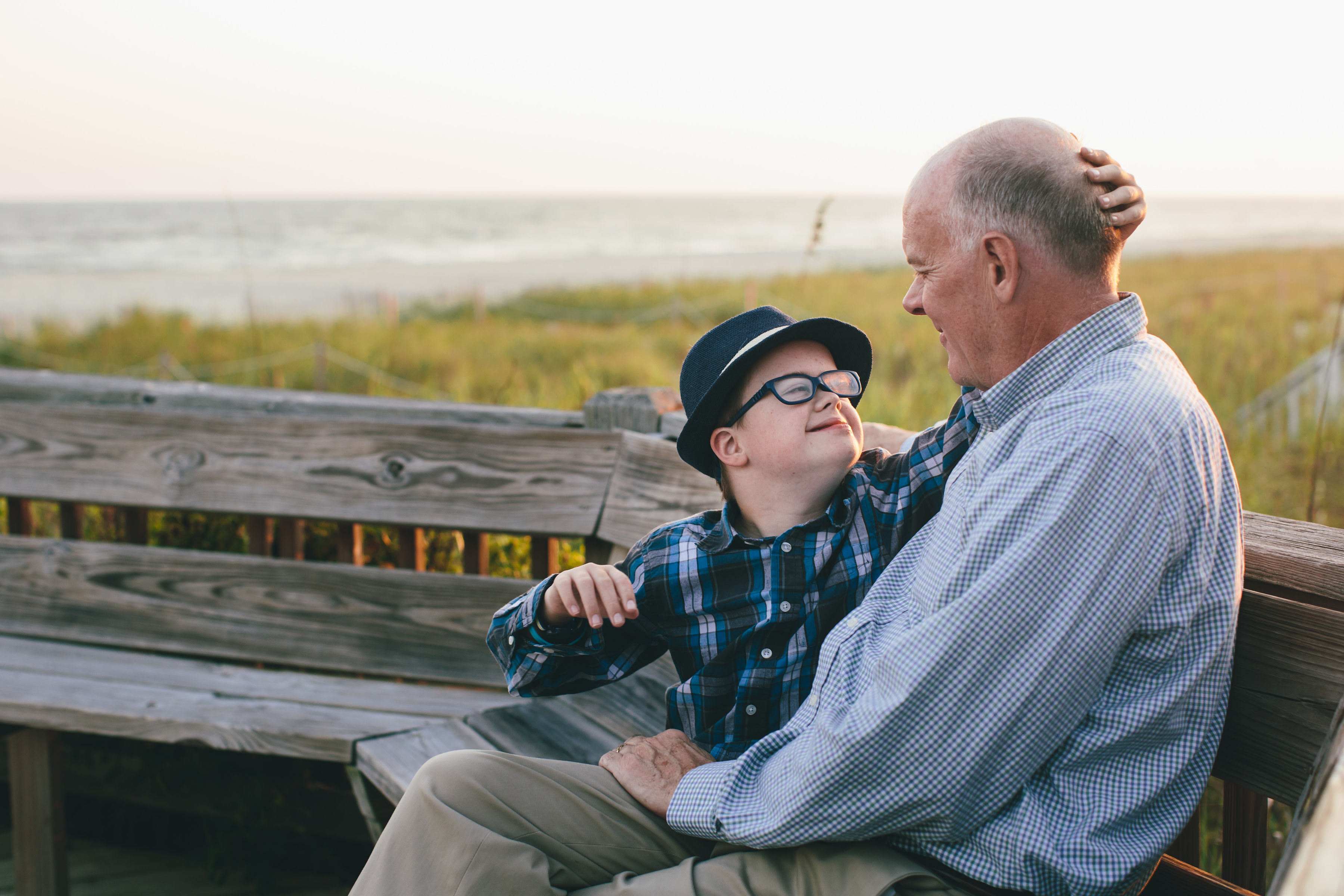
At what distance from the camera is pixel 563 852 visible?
5.84ft

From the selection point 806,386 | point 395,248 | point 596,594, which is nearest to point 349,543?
point 596,594

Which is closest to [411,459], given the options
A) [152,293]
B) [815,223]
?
[815,223]

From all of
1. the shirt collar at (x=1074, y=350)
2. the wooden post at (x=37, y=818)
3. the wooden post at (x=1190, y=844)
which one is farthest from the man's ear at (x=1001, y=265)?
the wooden post at (x=37, y=818)

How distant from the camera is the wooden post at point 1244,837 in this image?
1725 mm

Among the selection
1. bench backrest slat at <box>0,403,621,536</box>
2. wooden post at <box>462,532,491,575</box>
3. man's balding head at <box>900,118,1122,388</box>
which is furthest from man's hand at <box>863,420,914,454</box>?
wooden post at <box>462,532,491,575</box>

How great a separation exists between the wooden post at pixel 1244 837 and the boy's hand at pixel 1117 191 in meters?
0.98

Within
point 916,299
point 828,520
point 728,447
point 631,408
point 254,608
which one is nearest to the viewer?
point 916,299

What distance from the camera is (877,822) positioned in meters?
1.46

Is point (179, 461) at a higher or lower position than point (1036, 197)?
lower

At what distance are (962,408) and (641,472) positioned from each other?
112 cm

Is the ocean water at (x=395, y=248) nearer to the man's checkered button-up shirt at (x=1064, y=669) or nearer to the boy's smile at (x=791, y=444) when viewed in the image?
the boy's smile at (x=791, y=444)

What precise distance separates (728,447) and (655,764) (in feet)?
2.20

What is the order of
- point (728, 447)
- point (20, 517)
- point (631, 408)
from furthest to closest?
1. point (20, 517)
2. point (631, 408)
3. point (728, 447)

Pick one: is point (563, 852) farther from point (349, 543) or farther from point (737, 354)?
point (349, 543)
